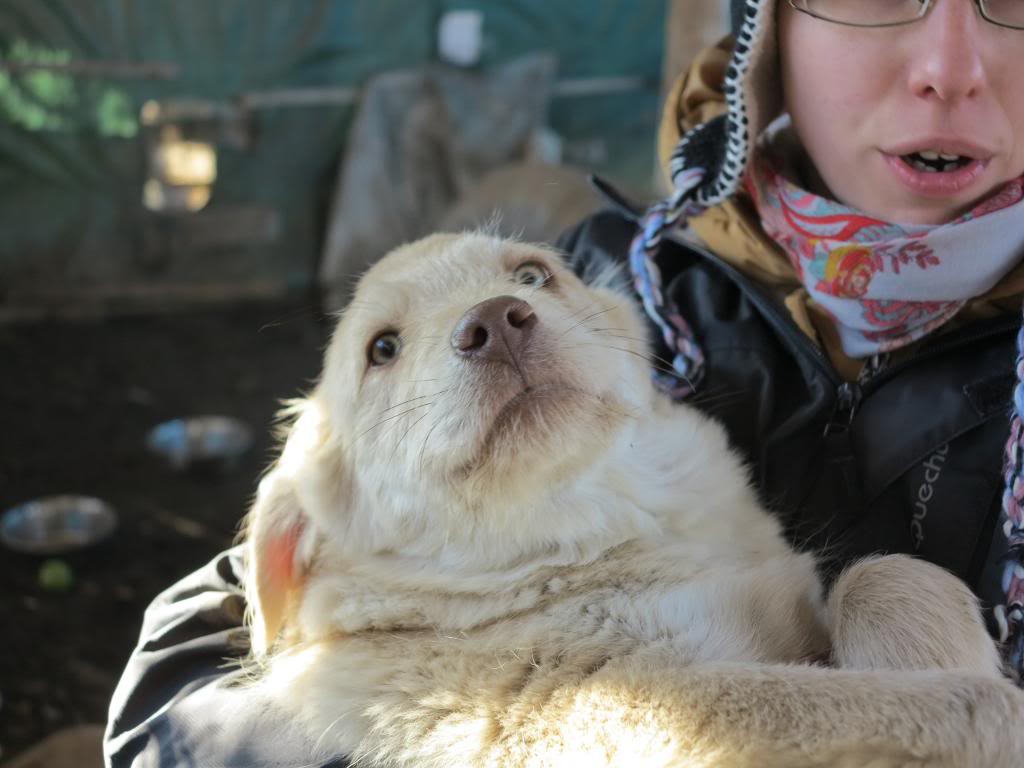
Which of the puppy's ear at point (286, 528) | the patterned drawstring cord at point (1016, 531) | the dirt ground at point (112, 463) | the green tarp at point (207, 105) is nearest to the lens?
the patterned drawstring cord at point (1016, 531)

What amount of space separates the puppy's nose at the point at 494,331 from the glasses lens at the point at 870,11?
0.94 m

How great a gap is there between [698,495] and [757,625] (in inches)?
16.1

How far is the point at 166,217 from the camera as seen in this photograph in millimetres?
9648

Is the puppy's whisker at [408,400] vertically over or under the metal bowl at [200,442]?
over

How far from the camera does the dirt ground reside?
16.1ft

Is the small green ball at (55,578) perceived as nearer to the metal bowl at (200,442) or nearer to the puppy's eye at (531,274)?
the metal bowl at (200,442)

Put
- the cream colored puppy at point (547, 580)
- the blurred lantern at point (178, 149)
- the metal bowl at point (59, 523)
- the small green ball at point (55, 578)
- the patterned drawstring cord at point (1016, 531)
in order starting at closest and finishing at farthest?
the cream colored puppy at point (547, 580) → the patterned drawstring cord at point (1016, 531) → the small green ball at point (55, 578) → the metal bowl at point (59, 523) → the blurred lantern at point (178, 149)

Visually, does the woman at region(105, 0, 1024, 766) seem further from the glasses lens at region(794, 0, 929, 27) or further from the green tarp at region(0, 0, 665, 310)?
the green tarp at region(0, 0, 665, 310)

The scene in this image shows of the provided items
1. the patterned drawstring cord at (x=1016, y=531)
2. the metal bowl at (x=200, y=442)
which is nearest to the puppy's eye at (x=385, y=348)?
the patterned drawstring cord at (x=1016, y=531)

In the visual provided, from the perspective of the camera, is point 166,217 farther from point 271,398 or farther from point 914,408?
point 914,408

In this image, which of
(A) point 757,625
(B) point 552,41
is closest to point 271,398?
(B) point 552,41

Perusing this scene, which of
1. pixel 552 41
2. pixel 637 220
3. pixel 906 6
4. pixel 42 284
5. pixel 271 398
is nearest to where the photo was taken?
pixel 906 6

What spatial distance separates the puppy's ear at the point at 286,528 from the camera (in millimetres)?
2303

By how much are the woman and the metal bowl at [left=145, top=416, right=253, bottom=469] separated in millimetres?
4172
